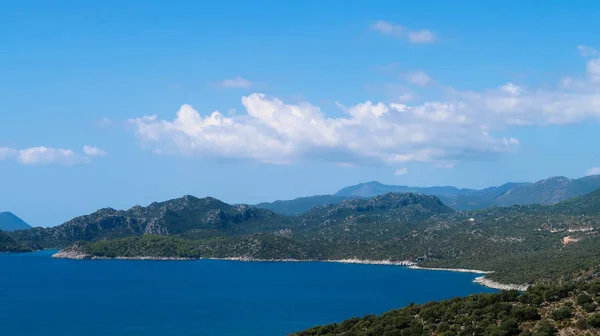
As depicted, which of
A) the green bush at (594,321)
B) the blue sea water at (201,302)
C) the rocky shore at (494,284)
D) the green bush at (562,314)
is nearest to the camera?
the green bush at (594,321)

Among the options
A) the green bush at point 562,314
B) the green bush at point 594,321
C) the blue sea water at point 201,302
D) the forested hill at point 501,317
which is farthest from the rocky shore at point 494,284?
the green bush at point 594,321

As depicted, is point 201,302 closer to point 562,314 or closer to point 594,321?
point 562,314

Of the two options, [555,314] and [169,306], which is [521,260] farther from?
[555,314]

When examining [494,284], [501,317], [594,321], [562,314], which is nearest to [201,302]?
[494,284]

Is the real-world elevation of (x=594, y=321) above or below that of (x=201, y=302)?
above

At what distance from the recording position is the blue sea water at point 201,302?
11306cm

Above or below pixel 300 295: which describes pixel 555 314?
above

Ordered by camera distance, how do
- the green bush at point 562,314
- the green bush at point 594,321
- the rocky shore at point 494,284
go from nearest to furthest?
1. the green bush at point 594,321
2. the green bush at point 562,314
3. the rocky shore at point 494,284

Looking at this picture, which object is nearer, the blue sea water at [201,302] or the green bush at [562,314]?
the green bush at [562,314]

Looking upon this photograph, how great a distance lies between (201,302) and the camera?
147750 millimetres

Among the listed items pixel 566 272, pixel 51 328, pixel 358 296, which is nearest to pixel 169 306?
pixel 51 328

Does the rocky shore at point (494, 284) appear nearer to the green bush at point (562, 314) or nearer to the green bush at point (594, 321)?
the green bush at point (562, 314)

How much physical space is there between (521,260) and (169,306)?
110 metres

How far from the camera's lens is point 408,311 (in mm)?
56969
